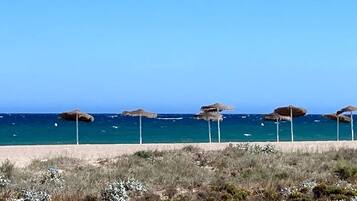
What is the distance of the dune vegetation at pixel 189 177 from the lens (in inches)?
562

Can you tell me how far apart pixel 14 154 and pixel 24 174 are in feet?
22.5

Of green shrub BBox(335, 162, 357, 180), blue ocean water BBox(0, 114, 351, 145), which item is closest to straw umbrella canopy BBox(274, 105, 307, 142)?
blue ocean water BBox(0, 114, 351, 145)

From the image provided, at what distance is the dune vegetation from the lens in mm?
14281

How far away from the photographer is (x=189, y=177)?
16375mm

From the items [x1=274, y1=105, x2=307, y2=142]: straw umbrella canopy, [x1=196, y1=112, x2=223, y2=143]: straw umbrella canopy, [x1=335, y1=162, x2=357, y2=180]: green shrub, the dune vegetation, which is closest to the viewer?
the dune vegetation

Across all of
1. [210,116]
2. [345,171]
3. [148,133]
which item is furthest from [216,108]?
[148,133]

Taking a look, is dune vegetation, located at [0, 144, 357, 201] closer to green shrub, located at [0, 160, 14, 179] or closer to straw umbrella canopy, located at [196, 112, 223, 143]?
green shrub, located at [0, 160, 14, 179]

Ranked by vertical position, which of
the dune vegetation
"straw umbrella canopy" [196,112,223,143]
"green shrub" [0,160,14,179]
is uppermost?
"straw umbrella canopy" [196,112,223,143]

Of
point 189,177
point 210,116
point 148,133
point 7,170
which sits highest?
point 210,116

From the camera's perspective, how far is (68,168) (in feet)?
61.2

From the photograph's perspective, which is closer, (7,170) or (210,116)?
(7,170)

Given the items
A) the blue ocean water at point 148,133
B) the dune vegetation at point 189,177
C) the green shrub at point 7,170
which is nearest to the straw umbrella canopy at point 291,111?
the blue ocean water at point 148,133

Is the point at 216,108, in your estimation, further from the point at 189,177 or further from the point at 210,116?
the point at 189,177

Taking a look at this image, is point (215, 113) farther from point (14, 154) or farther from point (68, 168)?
point (68, 168)
